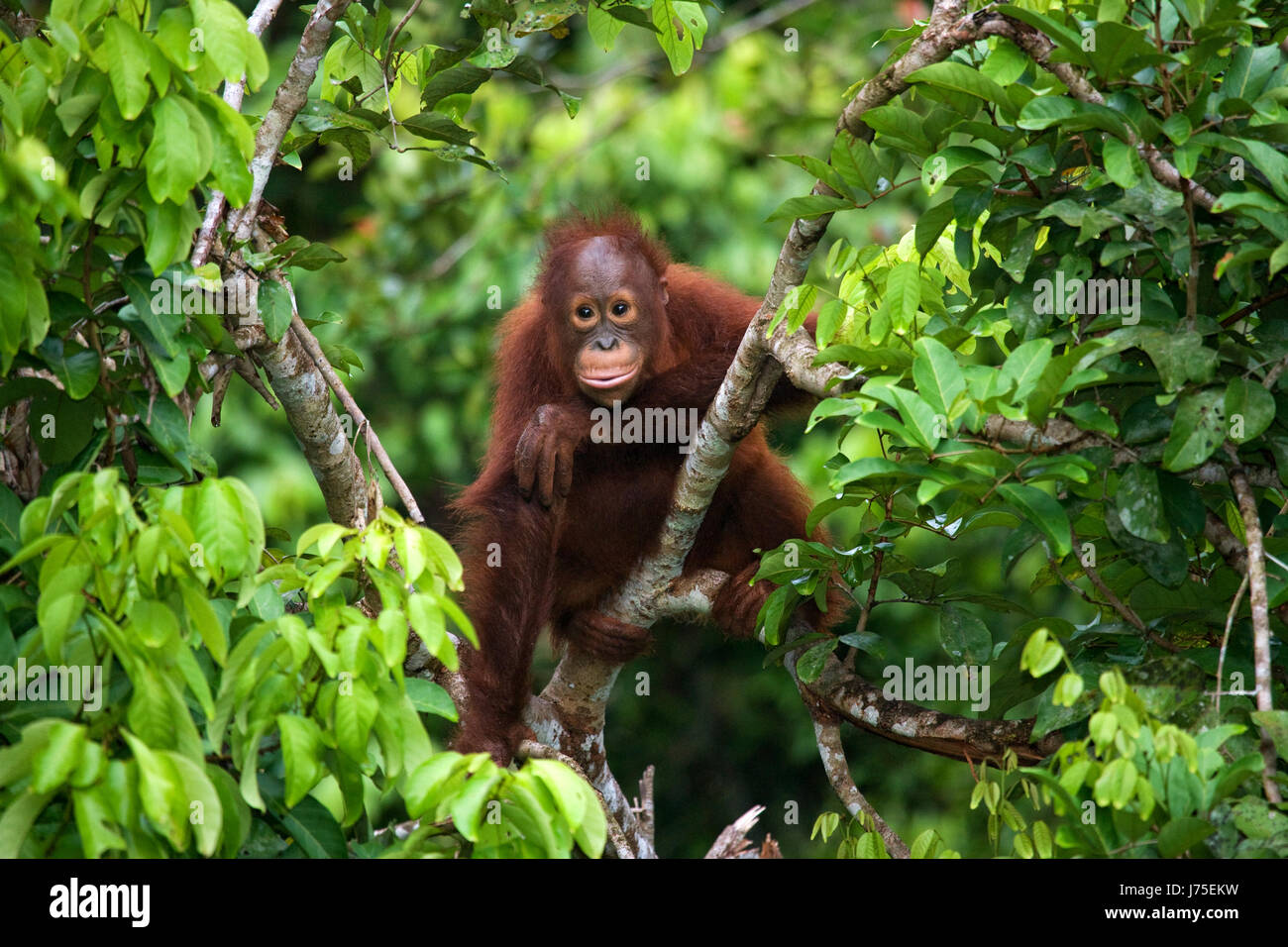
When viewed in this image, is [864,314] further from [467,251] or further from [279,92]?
[467,251]

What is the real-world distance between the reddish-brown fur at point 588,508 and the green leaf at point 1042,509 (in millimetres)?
1447

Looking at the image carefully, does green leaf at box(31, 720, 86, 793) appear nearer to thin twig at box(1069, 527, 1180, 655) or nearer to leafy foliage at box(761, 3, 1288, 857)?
leafy foliage at box(761, 3, 1288, 857)

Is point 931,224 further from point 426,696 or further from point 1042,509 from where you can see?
point 426,696

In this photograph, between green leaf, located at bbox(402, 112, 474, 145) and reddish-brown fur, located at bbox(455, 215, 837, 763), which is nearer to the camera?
green leaf, located at bbox(402, 112, 474, 145)

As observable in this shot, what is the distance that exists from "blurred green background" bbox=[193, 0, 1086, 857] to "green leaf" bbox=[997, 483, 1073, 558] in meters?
3.40

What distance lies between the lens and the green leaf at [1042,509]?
2.02 metres

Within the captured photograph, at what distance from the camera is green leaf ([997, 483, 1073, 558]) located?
6.64 ft

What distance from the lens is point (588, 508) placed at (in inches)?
149

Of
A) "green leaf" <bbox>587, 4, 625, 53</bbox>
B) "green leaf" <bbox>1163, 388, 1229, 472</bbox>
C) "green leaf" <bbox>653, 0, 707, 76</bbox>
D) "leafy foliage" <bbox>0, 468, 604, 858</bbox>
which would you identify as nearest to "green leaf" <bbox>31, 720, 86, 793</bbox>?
"leafy foliage" <bbox>0, 468, 604, 858</bbox>

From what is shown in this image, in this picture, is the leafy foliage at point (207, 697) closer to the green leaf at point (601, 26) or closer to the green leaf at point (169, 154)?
the green leaf at point (169, 154)

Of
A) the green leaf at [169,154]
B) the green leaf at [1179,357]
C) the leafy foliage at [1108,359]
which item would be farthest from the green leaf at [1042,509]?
the green leaf at [169,154]

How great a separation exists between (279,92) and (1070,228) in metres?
1.77

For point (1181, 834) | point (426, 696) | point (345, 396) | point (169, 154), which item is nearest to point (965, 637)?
point (1181, 834)

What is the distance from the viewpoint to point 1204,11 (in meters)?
2.16
